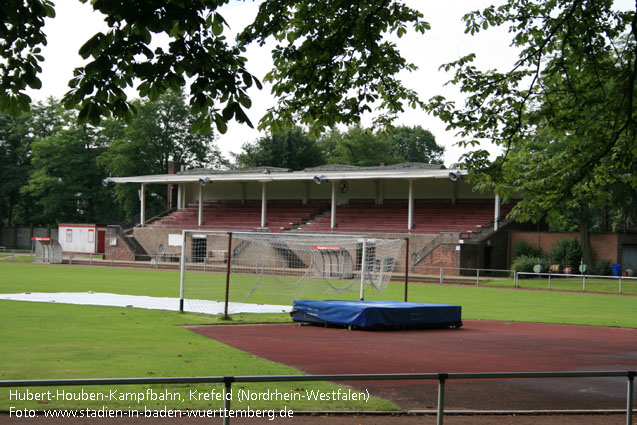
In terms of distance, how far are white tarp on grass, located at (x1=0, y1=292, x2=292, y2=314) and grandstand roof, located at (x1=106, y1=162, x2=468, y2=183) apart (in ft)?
88.3

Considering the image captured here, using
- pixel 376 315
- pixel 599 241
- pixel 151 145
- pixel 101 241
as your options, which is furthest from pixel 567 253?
pixel 151 145

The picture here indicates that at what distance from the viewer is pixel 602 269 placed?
1747 inches

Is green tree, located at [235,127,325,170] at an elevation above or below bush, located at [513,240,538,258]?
above

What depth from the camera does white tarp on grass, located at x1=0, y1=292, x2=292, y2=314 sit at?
869 inches

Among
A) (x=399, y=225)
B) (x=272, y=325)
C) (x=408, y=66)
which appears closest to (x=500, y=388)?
(x=408, y=66)

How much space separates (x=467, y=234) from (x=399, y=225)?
20.8 feet

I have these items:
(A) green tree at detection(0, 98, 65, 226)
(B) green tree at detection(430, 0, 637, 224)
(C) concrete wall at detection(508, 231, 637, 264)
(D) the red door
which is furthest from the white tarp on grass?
(A) green tree at detection(0, 98, 65, 226)

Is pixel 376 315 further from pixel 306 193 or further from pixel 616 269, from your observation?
pixel 306 193

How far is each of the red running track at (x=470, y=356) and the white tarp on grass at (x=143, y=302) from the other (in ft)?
12.8

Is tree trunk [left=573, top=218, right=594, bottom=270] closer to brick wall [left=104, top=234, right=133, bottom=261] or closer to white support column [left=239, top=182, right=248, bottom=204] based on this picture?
white support column [left=239, top=182, right=248, bottom=204]

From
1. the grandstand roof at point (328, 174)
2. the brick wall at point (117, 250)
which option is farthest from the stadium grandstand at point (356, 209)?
the brick wall at point (117, 250)

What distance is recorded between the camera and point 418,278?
43062 mm

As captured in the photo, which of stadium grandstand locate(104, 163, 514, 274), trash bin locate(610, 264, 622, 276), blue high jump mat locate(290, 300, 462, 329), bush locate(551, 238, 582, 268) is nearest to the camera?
blue high jump mat locate(290, 300, 462, 329)

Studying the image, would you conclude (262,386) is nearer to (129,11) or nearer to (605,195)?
(129,11)
